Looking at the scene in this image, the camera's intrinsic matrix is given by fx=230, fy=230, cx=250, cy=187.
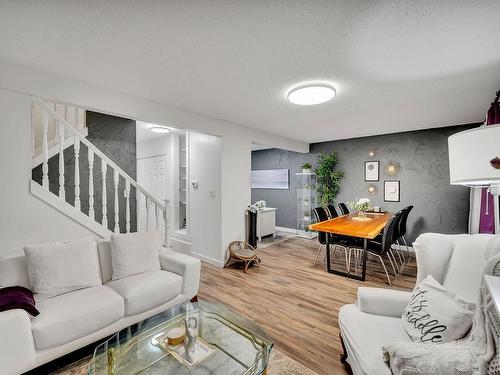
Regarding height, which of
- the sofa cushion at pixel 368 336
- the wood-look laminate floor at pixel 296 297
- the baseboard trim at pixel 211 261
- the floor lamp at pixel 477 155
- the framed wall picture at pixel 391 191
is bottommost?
the wood-look laminate floor at pixel 296 297

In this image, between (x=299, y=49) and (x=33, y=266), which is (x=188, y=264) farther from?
(x=299, y=49)

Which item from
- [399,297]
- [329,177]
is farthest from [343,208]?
[399,297]

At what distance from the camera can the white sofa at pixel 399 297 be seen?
129 cm

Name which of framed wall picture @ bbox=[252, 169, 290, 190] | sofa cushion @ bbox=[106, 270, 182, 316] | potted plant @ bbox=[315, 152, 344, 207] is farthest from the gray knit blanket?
framed wall picture @ bbox=[252, 169, 290, 190]

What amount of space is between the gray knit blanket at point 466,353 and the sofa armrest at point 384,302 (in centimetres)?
50

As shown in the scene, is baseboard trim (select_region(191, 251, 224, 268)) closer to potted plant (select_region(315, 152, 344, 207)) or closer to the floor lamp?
potted plant (select_region(315, 152, 344, 207))

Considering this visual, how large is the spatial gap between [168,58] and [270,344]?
2.19 metres

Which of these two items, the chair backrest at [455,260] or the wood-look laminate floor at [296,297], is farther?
the wood-look laminate floor at [296,297]

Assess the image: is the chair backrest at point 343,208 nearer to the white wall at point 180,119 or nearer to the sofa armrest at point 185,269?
the white wall at point 180,119

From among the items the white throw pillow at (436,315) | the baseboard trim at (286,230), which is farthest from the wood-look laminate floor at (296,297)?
the baseboard trim at (286,230)

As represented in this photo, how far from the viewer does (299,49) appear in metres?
1.73

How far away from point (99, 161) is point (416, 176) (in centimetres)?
562

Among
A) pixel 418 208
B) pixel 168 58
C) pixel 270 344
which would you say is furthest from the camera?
pixel 418 208

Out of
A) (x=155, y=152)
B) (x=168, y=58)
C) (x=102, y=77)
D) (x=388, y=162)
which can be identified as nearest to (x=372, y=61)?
(x=168, y=58)
